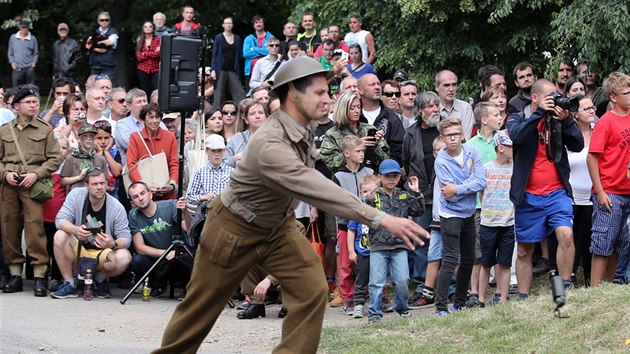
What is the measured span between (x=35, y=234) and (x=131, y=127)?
2.01 m

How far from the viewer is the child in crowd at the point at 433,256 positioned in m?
11.9

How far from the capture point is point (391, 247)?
36.7 ft

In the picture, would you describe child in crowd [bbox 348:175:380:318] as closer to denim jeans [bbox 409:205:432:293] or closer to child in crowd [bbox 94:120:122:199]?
denim jeans [bbox 409:205:432:293]

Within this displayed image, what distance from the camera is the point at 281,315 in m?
Answer: 11.9

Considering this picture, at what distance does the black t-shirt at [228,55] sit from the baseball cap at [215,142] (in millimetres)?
8029

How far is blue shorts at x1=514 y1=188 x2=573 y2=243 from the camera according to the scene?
434 inches

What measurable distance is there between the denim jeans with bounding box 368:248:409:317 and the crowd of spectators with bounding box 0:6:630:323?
0.01 m

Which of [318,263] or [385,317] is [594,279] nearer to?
[385,317]

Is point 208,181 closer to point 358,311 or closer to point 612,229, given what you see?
point 358,311

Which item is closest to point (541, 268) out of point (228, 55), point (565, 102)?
point (565, 102)

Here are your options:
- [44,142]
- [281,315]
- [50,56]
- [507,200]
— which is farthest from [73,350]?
[50,56]

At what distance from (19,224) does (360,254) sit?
12.7ft

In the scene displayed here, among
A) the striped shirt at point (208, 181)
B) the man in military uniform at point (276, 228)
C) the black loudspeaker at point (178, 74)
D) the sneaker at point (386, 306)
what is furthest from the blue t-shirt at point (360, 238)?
the man in military uniform at point (276, 228)

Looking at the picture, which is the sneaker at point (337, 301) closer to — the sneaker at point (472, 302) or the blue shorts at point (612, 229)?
the sneaker at point (472, 302)
